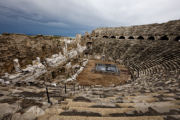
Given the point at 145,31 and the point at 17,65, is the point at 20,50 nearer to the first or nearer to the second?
the point at 17,65

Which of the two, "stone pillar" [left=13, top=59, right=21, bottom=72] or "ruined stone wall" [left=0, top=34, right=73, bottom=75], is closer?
"ruined stone wall" [left=0, top=34, right=73, bottom=75]

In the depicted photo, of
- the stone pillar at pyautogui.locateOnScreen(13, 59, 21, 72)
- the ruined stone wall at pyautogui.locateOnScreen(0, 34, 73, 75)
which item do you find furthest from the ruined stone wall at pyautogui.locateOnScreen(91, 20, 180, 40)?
the stone pillar at pyautogui.locateOnScreen(13, 59, 21, 72)

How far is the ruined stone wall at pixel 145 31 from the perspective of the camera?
2373 cm

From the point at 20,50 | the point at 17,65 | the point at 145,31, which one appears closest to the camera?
the point at 17,65

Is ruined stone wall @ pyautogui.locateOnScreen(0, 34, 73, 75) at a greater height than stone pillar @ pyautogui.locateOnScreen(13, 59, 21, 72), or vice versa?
ruined stone wall @ pyautogui.locateOnScreen(0, 34, 73, 75)

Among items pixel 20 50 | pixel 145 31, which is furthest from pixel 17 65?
pixel 145 31

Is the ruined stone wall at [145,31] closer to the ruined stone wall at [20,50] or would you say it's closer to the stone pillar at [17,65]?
the ruined stone wall at [20,50]

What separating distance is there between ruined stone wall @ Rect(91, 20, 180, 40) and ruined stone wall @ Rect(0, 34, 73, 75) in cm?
3082

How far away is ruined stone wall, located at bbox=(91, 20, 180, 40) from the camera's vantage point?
23728 mm

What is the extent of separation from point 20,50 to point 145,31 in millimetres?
36787

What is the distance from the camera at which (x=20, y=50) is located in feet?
44.2

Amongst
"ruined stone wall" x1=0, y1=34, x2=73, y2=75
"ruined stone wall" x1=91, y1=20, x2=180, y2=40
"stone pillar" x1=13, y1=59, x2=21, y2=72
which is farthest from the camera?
"ruined stone wall" x1=91, y1=20, x2=180, y2=40

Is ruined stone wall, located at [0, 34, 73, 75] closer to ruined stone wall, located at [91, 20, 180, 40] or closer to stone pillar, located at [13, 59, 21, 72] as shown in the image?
stone pillar, located at [13, 59, 21, 72]

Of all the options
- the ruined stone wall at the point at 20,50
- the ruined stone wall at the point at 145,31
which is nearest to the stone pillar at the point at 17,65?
the ruined stone wall at the point at 20,50
